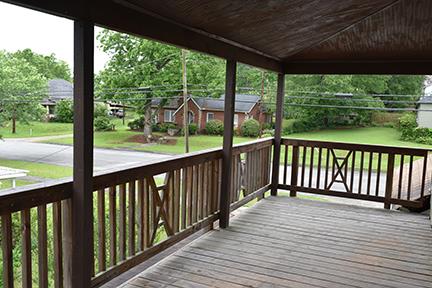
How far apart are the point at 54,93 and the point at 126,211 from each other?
199 centimetres

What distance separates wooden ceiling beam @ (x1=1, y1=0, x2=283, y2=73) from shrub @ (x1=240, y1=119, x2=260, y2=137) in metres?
4.94

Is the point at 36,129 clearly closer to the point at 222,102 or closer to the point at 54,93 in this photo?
the point at 54,93

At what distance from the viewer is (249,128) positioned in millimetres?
9273

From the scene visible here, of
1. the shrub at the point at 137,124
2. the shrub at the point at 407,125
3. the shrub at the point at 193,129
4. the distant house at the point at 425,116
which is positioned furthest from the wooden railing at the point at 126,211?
the distant house at the point at 425,116

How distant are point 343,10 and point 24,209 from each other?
313 centimetres

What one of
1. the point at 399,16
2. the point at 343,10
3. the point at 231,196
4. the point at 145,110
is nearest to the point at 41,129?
the point at 231,196

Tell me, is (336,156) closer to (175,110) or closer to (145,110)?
(145,110)

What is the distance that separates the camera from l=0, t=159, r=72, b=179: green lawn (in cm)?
421

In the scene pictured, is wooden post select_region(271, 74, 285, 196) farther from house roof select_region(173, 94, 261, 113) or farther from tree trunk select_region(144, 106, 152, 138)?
house roof select_region(173, 94, 261, 113)

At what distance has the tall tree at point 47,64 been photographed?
471 cm

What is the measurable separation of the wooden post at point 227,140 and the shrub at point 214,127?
434 centimetres

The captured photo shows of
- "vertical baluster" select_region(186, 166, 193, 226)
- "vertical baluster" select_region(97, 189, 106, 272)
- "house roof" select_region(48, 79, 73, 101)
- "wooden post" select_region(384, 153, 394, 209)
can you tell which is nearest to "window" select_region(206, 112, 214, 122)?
"wooden post" select_region(384, 153, 394, 209)

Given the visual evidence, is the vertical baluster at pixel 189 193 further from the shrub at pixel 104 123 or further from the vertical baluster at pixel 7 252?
the shrub at pixel 104 123

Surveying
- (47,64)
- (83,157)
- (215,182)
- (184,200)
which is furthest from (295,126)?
(83,157)
